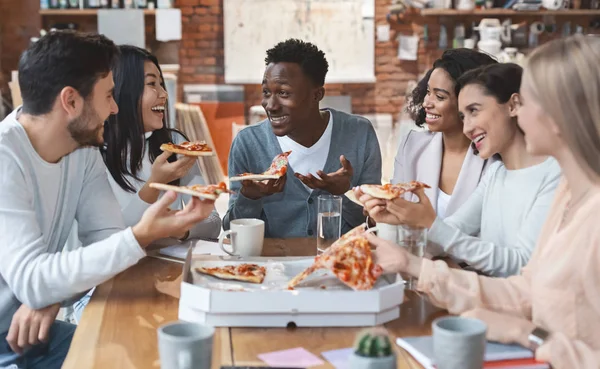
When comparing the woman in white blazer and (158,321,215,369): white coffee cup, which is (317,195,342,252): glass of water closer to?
the woman in white blazer

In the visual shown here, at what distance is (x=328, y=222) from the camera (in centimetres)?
212

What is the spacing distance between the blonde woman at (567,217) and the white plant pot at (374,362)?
0.40 meters

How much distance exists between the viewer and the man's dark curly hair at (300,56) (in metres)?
2.93

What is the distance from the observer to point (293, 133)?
2932 millimetres

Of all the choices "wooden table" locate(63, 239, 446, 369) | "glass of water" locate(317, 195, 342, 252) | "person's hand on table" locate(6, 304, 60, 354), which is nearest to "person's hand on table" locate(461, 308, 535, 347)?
"wooden table" locate(63, 239, 446, 369)

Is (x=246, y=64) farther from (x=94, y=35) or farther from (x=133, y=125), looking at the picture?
(x=94, y=35)

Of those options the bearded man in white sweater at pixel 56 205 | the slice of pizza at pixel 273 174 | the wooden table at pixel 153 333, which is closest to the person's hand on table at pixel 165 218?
the bearded man in white sweater at pixel 56 205

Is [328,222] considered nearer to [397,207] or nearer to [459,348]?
[397,207]

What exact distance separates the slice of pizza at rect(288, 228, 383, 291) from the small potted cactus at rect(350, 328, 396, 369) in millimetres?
476

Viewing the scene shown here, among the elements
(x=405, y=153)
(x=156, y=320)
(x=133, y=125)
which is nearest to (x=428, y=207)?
(x=156, y=320)

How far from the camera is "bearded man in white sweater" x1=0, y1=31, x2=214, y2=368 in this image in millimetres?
1761

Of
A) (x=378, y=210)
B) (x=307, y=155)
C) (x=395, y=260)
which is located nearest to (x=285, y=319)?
(x=395, y=260)

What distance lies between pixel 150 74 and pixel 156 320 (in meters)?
1.39

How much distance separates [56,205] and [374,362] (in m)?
1.31
